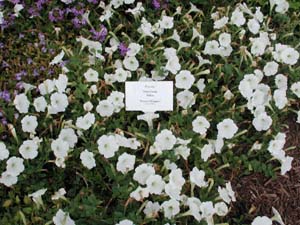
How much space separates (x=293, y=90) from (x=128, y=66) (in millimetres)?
1134

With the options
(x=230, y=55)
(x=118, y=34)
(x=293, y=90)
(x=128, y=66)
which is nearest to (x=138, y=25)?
(x=118, y=34)

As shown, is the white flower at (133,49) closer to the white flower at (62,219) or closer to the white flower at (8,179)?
the white flower at (8,179)

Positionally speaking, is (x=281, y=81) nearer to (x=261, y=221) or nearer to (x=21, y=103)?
(x=261, y=221)

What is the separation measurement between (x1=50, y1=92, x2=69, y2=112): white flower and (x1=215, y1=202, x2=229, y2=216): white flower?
1151mm

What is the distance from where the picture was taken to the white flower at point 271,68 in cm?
370

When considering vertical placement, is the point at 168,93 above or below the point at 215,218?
above

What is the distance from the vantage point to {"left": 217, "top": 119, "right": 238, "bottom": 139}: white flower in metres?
3.34

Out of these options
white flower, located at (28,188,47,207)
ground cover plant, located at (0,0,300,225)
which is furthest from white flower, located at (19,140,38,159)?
white flower, located at (28,188,47,207)

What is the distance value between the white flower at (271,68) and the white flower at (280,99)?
177 mm

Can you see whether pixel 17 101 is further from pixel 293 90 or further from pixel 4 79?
pixel 293 90

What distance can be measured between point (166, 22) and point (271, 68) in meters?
0.82

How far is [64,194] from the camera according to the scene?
3.13 meters

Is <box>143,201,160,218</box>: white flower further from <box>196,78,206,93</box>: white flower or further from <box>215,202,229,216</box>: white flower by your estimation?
<box>196,78,206,93</box>: white flower

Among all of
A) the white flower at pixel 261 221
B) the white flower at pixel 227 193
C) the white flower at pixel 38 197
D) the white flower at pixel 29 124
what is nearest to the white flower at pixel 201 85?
the white flower at pixel 227 193
